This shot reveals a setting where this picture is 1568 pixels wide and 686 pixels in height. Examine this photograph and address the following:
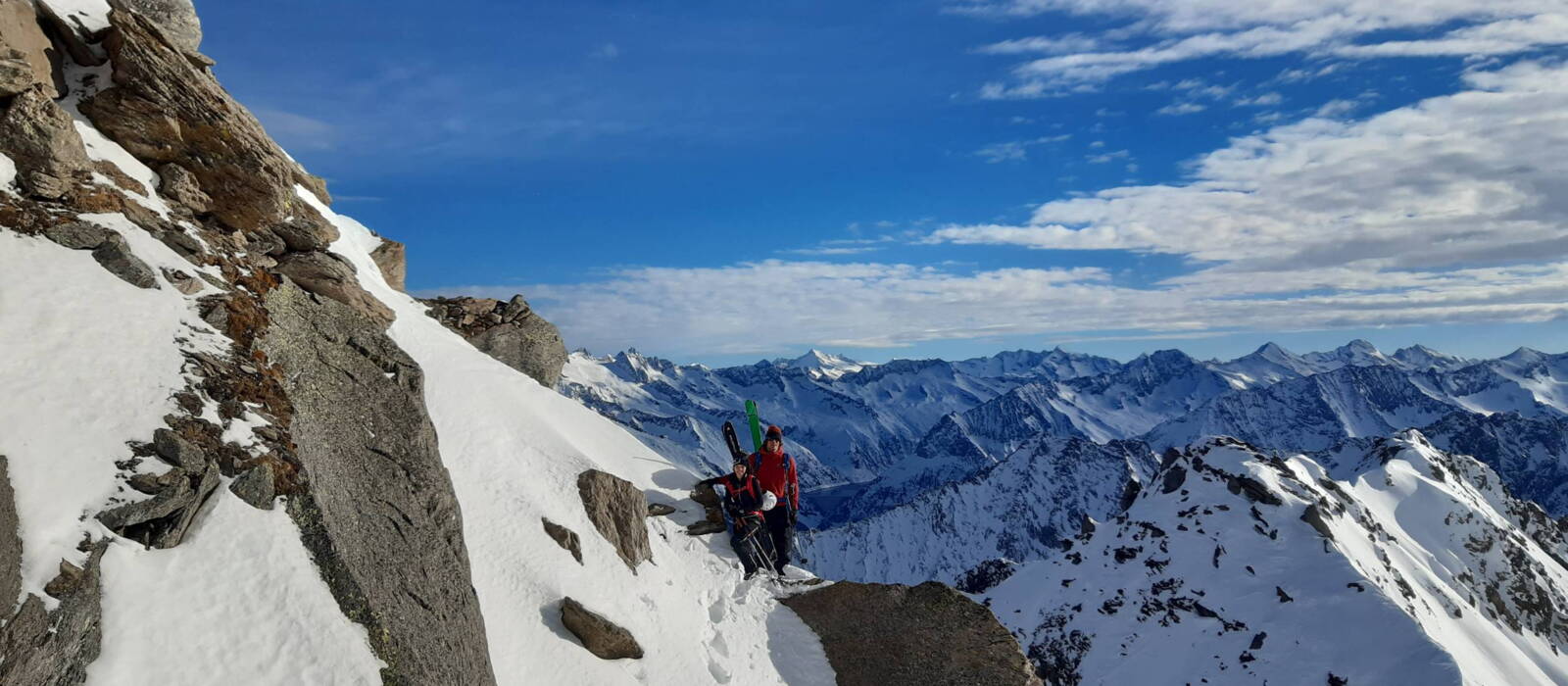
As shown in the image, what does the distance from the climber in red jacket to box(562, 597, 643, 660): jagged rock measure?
775cm

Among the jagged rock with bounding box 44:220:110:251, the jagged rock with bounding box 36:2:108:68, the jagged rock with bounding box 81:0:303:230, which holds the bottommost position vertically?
the jagged rock with bounding box 44:220:110:251

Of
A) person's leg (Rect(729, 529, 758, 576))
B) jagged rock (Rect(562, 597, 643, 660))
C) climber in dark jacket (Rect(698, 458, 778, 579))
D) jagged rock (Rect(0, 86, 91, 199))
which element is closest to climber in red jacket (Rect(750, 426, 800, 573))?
climber in dark jacket (Rect(698, 458, 778, 579))

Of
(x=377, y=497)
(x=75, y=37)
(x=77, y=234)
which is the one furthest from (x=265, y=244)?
(x=377, y=497)

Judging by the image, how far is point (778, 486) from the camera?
22.6 meters

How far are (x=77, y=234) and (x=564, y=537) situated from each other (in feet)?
32.3

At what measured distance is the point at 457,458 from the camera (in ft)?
56.2

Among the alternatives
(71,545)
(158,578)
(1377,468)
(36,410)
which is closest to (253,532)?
(158,578)

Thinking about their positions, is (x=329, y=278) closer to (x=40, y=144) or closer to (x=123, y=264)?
(x=40, y=144)

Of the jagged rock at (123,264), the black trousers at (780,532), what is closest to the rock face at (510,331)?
the black trousers at (780,532)

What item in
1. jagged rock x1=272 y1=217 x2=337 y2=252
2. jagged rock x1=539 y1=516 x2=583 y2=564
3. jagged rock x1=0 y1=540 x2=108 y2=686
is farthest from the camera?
jagged rock x1=272 y1=217 x2=337 y2=252

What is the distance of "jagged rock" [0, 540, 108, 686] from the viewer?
25.0 feet

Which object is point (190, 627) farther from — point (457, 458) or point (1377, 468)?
point (1377, 468)

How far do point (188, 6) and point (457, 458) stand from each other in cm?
1769

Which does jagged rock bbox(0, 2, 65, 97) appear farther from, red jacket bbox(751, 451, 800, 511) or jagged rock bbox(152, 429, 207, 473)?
red jacket bbox(751, 451, 800, 511)
